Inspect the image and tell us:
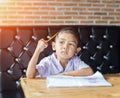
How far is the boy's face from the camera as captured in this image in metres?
2.05

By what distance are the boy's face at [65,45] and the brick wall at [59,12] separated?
56 cm

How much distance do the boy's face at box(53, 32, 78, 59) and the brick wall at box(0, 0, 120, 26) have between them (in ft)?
1.84

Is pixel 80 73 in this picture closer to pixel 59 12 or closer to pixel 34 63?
pixel 34 63

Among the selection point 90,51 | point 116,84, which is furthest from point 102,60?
point 116,84

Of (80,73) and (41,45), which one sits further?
(41,45)

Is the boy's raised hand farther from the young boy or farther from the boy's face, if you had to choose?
the boy's face

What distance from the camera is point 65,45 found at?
2.06 meters

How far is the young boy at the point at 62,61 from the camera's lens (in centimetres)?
200

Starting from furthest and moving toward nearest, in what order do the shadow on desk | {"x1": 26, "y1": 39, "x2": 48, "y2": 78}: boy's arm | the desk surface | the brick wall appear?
the brick wall → the shadow on desk → {"x1": 26, "y1": 39, "x2": 48, "y2": 78}: boy's arm → the desk surface

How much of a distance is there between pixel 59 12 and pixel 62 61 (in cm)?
77

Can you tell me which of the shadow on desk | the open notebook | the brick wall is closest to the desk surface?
the open notebook

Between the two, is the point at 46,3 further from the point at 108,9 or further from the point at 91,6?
the point at 108,9

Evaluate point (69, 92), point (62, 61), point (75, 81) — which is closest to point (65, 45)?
point (62, 61)

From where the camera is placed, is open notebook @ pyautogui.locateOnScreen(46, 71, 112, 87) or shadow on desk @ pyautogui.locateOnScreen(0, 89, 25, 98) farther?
shadow on desk @ pyautogui.locateOnScreen(0, 89, 25, 98)
